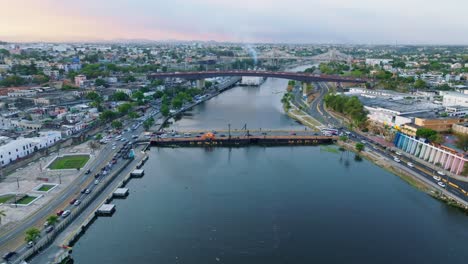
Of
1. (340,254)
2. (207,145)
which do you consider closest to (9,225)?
(340,254)

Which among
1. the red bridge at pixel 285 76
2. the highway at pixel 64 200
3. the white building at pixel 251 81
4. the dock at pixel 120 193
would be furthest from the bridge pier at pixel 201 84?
the dock at pixel 120 193

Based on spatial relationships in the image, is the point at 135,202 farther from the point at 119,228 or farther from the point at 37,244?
the point at 37,244

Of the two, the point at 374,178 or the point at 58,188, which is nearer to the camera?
the point at 58,188

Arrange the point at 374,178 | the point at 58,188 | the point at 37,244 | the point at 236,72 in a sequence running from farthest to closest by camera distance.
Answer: the point at 236,72, the point at 374,178, the point at 58,188, the point at 37,244

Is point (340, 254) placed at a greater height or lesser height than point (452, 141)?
lesser

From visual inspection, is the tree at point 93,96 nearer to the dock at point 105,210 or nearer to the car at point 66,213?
the dock at point 105,210

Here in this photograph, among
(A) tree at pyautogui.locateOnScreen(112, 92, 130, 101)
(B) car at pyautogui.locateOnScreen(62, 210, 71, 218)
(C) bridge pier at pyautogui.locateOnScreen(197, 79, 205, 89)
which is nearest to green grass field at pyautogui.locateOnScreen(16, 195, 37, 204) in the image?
(B) car at pyautogui.locateOnScreen(62, 210, 71, 218)

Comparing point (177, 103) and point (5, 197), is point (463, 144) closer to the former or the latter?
point (5, 197)
